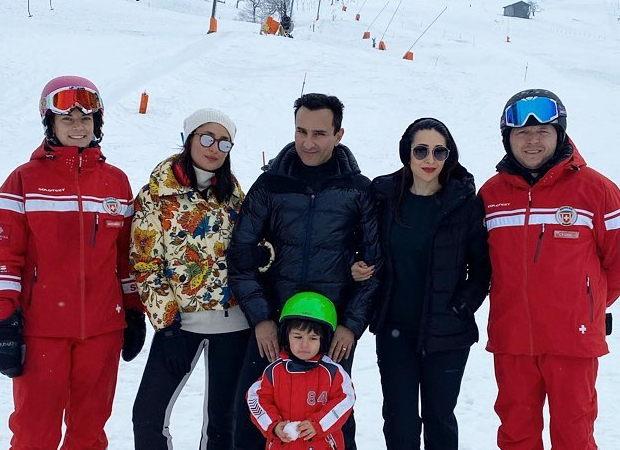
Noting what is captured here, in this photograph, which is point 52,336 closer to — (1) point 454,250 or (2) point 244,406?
(2) point 244,406

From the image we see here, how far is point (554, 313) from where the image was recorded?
3.05 meters

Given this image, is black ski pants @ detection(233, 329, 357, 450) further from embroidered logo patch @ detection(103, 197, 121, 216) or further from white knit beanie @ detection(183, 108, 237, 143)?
white knit beanie @ detection(183, 108, 237, 143)

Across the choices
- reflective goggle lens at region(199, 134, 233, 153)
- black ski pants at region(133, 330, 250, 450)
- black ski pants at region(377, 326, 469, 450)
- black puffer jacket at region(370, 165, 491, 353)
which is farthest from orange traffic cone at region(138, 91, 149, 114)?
black ski pants at region(377, 326, 469, 450)

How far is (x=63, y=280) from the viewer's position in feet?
9.92

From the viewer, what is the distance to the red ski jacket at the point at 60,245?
2.96 m

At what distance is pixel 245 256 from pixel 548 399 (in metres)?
1.76

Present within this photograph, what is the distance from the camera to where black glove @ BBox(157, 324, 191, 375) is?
3061 mm

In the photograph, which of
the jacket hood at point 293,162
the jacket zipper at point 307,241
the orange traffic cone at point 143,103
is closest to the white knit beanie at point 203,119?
the jacket hood at point 293,162

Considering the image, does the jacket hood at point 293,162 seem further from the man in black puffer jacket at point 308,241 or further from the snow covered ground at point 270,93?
the snow covered ground at point 270,93

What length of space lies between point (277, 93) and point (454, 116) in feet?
14.7

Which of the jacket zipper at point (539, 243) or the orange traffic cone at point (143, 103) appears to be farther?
the orange traffic cone at point (143, 103)

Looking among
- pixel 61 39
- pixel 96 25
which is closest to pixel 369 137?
pixel 61 39

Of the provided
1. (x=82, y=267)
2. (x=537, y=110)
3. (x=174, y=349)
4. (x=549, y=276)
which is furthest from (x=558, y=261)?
(x=82, y=267)

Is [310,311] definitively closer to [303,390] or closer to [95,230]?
[303,390]
